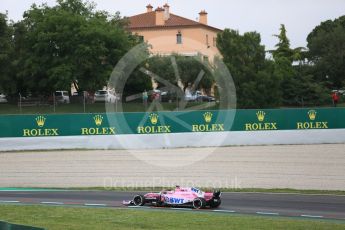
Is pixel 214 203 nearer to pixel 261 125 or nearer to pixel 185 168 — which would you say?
pixel 185 168

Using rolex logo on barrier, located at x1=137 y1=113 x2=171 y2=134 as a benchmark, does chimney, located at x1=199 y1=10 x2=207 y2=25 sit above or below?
above

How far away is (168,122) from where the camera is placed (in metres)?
37.4

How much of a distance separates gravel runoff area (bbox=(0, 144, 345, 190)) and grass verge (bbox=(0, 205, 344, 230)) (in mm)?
6770

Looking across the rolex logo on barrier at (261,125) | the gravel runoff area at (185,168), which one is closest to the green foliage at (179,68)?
the rolex logo on barrier at (261,125)

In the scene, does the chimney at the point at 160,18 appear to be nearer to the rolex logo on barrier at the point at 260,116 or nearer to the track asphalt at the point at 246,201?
the rolex logo on barrier at the point at 260,116

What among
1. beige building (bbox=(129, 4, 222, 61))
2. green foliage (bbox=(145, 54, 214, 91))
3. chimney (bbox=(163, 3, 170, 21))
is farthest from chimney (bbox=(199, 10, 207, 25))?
green foliage (bbox=(145, 54, 214, 91))

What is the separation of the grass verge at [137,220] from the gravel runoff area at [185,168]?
677 cm

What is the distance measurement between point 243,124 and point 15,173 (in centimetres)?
1417

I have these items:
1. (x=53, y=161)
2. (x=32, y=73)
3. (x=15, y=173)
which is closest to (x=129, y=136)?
(x=53, y=161)

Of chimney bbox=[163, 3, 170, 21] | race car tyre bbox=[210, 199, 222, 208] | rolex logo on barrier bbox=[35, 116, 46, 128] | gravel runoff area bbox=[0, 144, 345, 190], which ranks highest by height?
chimney bbox=[163, 3, 170, 21]

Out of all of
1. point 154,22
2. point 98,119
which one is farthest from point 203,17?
point 98,119

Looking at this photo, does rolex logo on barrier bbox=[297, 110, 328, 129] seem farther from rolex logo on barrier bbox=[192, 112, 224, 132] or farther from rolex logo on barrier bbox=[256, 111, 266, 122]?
rolex logo on barrier bbox=[192, 112, 224, 132]

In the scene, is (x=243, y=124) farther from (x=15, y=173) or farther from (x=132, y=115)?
(x=15, y=173)

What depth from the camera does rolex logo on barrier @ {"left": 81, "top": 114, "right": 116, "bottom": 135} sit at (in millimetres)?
37062
